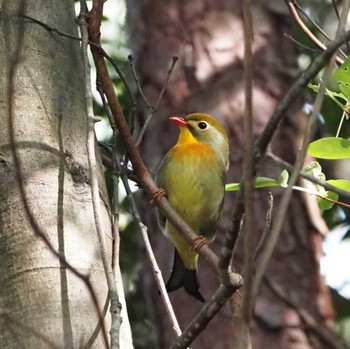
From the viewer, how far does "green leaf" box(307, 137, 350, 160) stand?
2051 mm

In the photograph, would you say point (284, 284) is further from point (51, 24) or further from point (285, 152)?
point (51, 24)

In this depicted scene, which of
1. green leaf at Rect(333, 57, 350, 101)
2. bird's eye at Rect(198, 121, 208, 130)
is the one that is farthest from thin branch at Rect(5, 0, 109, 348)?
bird's eye at Rect(198, 121, 208, 130)

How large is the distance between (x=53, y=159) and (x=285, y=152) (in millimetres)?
3276

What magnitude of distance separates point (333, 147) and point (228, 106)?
3010 millimetres

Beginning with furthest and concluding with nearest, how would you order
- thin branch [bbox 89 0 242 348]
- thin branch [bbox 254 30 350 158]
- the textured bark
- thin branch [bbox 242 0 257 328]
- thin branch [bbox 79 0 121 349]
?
1. the textured bark
2. thin branch [bbox 89 0 242 348]
3. thin branch [bbox 79 0 121 349]
4. thin branch [bbox 254 30 350 158]
5. thin branch [bbox 242 0 257 328]

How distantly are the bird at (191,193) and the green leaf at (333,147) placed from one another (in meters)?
1.55

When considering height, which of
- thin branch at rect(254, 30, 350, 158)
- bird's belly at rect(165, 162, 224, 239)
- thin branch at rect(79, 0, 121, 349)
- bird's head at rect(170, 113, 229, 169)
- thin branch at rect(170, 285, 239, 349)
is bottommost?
thin branch at rect(170, 285, 239, 349)

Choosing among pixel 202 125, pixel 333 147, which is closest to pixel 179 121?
pixel 202 125

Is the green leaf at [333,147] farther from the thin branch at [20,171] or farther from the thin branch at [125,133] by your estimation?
the thin branch at [20,171]

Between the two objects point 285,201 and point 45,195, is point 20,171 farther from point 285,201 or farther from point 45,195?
point 285,201

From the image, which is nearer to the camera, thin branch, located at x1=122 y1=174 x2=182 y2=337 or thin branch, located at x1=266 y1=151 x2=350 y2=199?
thin branch, located at x1=266 y1=151 x2=350 y2=199

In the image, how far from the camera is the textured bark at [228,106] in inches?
182

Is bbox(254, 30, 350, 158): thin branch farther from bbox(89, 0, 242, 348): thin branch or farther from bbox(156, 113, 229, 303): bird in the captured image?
bbox(156, 113, 229, 303): bird

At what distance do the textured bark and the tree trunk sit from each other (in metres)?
2.67
